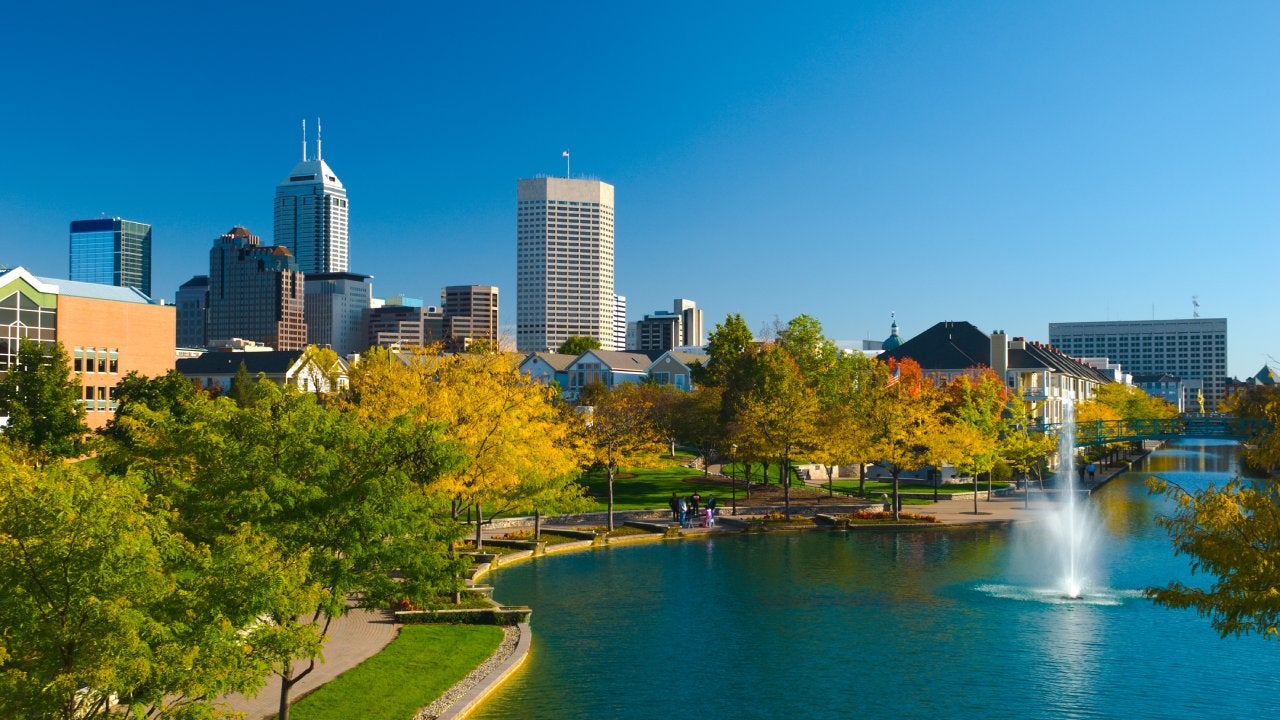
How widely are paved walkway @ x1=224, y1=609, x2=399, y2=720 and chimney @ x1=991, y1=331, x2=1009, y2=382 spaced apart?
303 feet

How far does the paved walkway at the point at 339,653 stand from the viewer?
83.8ft

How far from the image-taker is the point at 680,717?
1022 inches

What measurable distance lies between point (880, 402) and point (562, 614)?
34930 mm

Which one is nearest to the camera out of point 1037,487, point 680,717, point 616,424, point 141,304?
point 680,717

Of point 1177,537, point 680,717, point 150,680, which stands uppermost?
point 1177,537

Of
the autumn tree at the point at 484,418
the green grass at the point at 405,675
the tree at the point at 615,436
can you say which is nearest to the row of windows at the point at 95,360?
the tree at the point at 615,436

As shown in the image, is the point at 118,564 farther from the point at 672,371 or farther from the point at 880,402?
the point at 672,371

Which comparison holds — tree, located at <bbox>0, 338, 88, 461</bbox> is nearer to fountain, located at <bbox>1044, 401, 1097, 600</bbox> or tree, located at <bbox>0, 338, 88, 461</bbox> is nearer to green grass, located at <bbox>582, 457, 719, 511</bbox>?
green grass, located at <bbox>582, 457, 719, 511</bbox>

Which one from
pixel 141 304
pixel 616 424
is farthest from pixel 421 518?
pixel 141 304

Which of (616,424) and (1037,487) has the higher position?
(616,424)

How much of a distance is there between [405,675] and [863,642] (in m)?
13.7

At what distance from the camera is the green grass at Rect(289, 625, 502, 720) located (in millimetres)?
25469

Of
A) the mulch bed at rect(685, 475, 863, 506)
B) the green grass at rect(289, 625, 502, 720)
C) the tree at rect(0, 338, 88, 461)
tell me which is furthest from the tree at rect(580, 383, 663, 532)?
the tree at rect(0, 338, 88, 461)

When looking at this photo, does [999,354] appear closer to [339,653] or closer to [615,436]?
[615,436]
